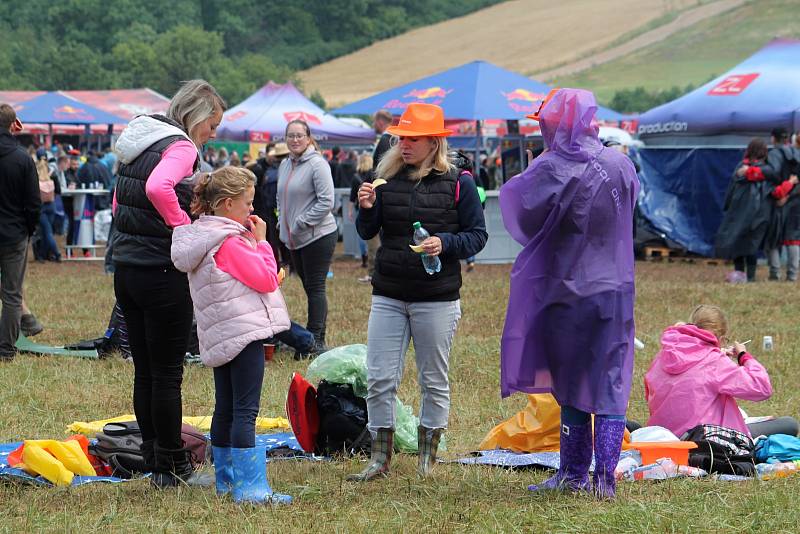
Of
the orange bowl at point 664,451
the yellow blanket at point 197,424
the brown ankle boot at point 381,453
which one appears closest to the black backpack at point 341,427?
the brown ankle boot at point 381,453

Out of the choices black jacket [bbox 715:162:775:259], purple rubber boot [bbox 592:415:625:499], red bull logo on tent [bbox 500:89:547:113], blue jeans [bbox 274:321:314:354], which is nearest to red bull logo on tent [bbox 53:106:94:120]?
red bull logo on tent [bbox 500:89:547:113]

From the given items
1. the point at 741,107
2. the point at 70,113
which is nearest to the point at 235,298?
the point at 741,107

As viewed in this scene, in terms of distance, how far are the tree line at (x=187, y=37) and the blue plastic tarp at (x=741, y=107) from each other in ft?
166

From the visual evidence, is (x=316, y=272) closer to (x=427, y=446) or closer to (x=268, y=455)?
(x=268, y=455)

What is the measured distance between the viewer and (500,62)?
261ft

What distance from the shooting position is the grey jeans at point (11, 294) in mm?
8820

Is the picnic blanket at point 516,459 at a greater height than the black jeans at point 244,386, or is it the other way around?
the black jeans at point 244,386

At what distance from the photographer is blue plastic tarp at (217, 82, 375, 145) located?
31156 millimetres

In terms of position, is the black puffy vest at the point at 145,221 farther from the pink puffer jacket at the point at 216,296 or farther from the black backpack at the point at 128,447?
the black backpack at the point at 128,447

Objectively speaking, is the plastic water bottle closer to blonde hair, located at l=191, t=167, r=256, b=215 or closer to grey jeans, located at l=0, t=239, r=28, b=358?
blonde hair, located at l=191, t=167, r=256, b=215

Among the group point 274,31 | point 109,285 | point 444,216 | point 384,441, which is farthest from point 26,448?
point 274,31

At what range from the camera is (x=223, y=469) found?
5.09m

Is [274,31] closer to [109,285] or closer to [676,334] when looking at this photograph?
[109,285]

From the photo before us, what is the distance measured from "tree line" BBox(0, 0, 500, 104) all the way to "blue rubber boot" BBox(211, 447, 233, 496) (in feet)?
214
